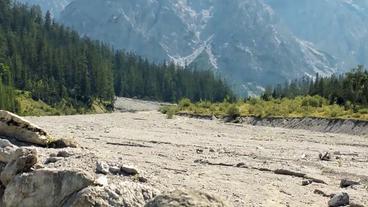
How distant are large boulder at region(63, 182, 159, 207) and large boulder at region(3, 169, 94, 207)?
521 millimetres

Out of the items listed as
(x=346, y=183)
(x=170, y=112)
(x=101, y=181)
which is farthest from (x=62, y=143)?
(x=170, y=112)

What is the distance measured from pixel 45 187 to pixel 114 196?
8.40ft

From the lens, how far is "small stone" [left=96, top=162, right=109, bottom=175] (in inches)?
778

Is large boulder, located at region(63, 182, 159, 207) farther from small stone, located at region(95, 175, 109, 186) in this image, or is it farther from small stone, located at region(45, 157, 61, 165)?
small stone, located at region(45, 157, 61, 165)

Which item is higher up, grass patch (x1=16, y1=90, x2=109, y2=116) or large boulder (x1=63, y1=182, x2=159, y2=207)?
large boulder (x1=63, y1=182, x2=159, y2=207)

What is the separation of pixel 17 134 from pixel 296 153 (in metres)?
20.7

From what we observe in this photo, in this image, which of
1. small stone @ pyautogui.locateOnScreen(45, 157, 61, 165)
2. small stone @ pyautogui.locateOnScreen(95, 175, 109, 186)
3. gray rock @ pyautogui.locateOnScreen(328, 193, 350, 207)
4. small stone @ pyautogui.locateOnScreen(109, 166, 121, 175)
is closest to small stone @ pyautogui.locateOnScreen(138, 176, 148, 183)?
small stone @ pyautogui.locateOnScreen(109, 166, 121, 175)

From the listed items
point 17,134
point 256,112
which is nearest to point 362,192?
point 17,134

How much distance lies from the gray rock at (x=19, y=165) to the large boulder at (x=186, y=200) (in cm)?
776

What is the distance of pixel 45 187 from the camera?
59.8ft

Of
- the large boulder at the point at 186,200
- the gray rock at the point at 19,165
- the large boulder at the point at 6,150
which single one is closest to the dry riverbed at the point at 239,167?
the gray rock at the point at 19,165

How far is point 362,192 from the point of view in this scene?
75.4ft

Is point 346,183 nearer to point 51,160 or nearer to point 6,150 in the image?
point 51,160

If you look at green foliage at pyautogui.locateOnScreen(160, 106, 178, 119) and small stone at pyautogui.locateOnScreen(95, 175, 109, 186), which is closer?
small stone at pyautogui.locateOnScreen(95, 175, 109, 186)
